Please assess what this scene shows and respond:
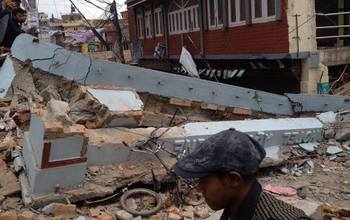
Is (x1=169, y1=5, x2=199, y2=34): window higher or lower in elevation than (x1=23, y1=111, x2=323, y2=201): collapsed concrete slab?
higher

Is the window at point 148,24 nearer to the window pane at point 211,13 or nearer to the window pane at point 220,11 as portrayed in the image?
the window pane at point 211,13

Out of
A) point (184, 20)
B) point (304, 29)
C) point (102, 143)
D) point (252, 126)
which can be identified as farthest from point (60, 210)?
point (184, 20)

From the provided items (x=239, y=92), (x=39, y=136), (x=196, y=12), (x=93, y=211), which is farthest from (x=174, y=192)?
(x=196, y=12)

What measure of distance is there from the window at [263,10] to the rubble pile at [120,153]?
4.03m

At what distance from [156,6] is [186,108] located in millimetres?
13961

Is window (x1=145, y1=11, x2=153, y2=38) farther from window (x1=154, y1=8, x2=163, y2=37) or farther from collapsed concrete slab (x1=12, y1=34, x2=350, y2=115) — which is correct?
collapsed concrete slab (x1=12, y1=34, x2=350, y2=115)

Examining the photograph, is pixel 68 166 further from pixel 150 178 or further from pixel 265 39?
pixel 265 39

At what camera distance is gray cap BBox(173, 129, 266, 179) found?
64.7 inches

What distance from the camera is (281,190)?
6.74m

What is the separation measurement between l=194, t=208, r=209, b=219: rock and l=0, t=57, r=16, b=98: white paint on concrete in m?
5.08

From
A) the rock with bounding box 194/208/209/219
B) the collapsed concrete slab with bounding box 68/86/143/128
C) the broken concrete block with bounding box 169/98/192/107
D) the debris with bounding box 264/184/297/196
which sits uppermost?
the collapsed concrete slab with bounding box 68/86/143/128

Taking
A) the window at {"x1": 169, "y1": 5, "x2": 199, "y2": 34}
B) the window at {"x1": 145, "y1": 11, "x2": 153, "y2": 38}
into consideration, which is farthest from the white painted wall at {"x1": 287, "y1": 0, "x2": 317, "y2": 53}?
the window at {"x1": 145, "y1": 11, "x2": 153, "y2": 38}

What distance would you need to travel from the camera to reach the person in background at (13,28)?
1092 cm

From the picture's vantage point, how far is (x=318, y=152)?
8.46 metres
